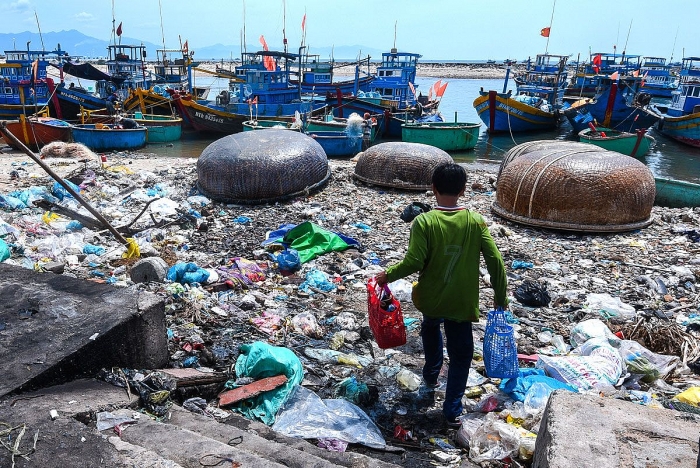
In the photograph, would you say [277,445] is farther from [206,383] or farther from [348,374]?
[348,374]

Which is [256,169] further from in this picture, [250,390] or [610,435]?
[610,435]

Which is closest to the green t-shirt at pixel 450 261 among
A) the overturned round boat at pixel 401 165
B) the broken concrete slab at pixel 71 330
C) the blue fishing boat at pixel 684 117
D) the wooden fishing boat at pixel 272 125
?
the broken concrete slab at pixel 71 330

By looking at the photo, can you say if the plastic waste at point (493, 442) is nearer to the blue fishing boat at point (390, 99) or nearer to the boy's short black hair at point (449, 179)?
the boy's short black hair at point (449, 179)

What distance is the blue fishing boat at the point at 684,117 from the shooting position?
69.2 feet

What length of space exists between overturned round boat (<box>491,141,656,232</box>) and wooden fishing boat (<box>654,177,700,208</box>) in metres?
2.38

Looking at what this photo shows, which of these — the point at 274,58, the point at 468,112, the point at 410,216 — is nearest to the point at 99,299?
the point at 410,216

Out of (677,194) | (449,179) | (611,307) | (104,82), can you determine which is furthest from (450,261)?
(104,82)

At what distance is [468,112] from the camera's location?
35.2 m

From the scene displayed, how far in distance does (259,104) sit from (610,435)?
65.5 ft

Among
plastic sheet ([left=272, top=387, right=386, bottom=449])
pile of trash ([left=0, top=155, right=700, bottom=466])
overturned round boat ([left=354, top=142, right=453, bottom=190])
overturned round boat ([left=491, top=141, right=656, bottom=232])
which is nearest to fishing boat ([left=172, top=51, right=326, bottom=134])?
overturned round boat ([left=354, top=142, right=453, bottom=190])

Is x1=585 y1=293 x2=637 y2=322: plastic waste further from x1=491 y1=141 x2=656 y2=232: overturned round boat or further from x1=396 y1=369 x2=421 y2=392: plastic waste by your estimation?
x1=491 y1=141 x2=656 y2=232: overturned round boat

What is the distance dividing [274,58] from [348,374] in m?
20.4

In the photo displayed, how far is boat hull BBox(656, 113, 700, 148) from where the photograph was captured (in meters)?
21.0

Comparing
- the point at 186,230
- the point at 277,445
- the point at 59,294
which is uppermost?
the point at 59,294
